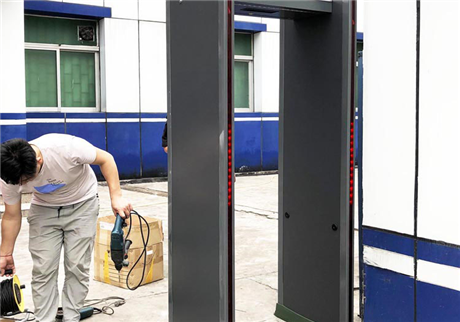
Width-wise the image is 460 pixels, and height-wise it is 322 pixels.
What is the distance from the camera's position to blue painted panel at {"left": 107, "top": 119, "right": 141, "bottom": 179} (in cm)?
1358

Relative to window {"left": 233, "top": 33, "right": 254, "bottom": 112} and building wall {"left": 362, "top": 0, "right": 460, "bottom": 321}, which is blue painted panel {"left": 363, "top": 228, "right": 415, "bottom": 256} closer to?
building wall {"left": 362, "top": 0, "right": 460, "bottom": 321}

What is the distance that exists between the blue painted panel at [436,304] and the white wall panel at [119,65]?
1059 cm

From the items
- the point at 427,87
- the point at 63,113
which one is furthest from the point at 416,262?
the point at 63,113

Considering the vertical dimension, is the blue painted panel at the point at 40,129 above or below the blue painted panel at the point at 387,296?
above

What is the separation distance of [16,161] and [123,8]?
10.1 metres

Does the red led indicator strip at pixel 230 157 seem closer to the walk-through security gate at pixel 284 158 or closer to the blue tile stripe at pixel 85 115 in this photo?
the walk-through security gate at pixel 284 158

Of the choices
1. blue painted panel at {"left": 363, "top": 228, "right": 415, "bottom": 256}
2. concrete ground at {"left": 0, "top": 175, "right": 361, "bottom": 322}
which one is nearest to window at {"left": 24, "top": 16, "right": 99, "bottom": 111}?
concrete ground at {"left": 0, "top": 175, "right": 361, "bottom": 322}

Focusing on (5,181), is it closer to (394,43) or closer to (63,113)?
(394,43)

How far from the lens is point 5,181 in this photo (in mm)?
4035

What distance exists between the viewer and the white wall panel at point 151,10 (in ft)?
45.0

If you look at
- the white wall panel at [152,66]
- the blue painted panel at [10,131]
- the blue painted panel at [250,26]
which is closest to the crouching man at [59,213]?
the blue painted panel at [10,131]

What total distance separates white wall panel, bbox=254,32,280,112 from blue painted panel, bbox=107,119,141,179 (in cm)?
349

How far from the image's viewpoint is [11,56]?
1032cm

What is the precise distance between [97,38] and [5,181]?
1001cm
